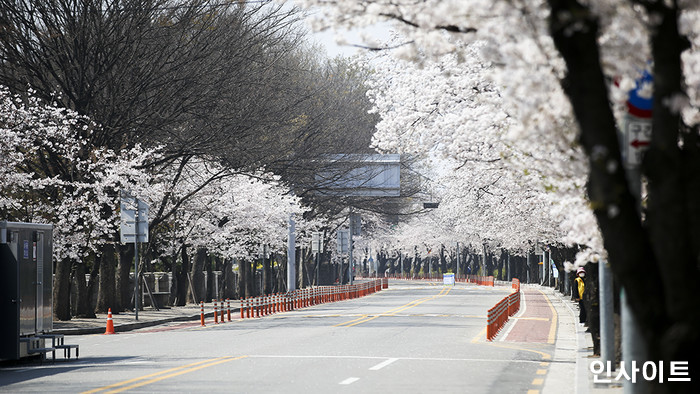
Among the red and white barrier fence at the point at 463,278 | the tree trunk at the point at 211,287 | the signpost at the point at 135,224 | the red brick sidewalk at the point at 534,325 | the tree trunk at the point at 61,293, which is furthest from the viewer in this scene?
the red and white barrier fence at the point at 463,278

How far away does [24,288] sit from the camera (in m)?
19.0

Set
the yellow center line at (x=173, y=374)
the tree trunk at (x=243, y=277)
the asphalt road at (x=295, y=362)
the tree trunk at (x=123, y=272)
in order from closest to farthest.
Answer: the yellow center line at (x=173, y=374)
the asphalt road at (x=295, y=362)
the tree trunk at (x=123, y=272)
the tree trunk at (x=243, y=277)

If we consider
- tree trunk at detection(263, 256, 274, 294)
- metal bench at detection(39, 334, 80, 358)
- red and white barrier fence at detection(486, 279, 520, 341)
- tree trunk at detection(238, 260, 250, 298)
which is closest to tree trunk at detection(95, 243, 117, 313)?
red and white barrier fence at detection(486, 279, 520, 341)

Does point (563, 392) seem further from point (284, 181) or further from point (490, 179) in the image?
point (284, 181)

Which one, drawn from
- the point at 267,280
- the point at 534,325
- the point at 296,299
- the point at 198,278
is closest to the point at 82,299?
the point at 296,299

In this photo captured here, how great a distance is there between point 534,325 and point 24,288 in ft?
58.7

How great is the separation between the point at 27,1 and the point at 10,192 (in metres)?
6.20

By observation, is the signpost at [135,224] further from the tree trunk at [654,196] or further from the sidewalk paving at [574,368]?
the tree trunk at [654,196]

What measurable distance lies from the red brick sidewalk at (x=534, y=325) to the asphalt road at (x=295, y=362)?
3.50 ft

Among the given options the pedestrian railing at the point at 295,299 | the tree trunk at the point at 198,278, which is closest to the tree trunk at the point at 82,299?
the pedestrian railing at the point at 295,299

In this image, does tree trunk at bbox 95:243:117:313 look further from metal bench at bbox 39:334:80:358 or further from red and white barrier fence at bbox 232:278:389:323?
metal bench at bbox 39:334:80:358

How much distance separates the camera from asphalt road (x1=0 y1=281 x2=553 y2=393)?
49.4ft

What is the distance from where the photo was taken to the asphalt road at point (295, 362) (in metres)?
15.1

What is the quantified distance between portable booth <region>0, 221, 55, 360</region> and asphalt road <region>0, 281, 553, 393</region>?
1.65 ft
